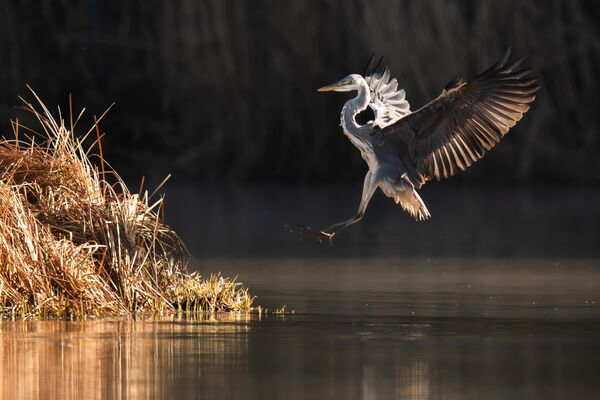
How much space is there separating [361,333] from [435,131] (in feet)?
9.33

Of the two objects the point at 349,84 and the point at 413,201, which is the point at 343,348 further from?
the point at 349,84

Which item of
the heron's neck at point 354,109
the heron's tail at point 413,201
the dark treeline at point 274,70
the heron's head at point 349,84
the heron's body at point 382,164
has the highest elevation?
the dark treeline at point 274,70

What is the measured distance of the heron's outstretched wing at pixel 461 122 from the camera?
11602 mm

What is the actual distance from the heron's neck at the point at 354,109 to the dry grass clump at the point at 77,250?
5.59ft

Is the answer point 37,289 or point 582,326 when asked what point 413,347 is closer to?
point 582,326

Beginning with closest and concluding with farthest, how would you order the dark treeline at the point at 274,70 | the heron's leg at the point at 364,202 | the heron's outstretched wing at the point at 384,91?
the heron's leg at the point at 364,202
the heron's outstretched wing at the point at 384,91
the dark treeline at the point at 274,70

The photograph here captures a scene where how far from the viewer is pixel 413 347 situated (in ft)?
28.6

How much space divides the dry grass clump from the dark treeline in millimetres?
11590

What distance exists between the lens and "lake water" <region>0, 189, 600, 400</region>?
296 inches

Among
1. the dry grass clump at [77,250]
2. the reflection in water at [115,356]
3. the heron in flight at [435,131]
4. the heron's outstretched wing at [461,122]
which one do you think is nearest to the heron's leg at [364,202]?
the heron in flight at [435,131]

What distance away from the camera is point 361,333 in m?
9.35

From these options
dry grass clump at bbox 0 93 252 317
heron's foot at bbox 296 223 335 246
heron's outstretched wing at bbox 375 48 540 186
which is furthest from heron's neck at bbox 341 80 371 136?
dry grass clump at bbox 0 93 252 317

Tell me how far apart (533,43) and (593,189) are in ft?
7.42

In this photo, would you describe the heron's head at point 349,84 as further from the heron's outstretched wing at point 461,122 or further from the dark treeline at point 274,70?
the dark treeline at point 274,70
